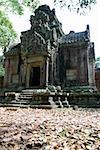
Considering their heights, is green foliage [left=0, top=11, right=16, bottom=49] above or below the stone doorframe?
above

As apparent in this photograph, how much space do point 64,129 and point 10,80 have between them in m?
15.9

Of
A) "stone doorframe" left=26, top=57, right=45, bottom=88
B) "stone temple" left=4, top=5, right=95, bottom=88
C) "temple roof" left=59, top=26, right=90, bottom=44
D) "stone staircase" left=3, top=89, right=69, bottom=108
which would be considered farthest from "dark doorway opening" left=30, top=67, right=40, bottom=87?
"stone staircase" left=3, top=89, right=69, bottom=108

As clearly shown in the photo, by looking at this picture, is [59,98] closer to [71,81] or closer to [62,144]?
[71,81]

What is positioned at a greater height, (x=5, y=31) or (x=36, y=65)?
(x=5, y=31)

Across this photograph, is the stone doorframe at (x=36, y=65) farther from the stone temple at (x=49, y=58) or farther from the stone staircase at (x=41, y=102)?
the stone staircase at (x=41, y=102)

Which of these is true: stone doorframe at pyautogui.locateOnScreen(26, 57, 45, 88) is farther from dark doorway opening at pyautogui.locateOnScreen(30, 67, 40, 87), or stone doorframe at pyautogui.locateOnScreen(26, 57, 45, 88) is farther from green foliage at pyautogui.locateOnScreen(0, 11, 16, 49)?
green foliage at pyautogui.locateOnScreen(0, 11, 16, 49)

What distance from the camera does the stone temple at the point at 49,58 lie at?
17797 mm

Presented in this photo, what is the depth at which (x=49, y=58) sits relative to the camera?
730 inches

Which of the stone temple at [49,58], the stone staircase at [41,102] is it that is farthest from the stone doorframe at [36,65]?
the stone staircase at [41,102]

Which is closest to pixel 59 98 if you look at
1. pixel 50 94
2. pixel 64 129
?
pixel 50 94

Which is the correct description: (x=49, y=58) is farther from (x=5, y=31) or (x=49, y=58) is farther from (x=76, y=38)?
(x=5, y=31)

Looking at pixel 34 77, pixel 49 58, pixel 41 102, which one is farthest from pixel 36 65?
pixel 41 102

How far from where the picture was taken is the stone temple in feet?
58.4

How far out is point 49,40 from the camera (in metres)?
18.5
